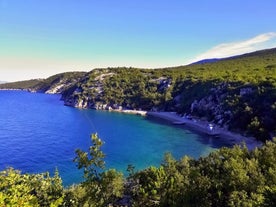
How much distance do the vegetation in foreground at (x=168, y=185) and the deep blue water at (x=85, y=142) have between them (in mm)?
17287

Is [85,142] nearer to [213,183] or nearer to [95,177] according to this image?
[95,177]

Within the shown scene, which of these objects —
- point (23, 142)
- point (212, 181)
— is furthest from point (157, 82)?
point (212, 181)

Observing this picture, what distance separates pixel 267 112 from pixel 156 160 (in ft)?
117

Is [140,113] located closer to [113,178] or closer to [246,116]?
[246,116]

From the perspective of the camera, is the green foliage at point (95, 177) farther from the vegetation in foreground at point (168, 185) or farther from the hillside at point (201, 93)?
the hillside at point (201, 93)

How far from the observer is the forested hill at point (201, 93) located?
8278 cm

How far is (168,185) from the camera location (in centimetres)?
2878

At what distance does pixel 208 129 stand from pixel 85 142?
120 feet

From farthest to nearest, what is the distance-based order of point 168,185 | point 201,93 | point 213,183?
point 201,93 → point 168,185 → point 213,183

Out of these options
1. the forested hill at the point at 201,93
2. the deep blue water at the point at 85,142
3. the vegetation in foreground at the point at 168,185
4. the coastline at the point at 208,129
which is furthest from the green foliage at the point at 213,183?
the forested hill at the point at 201,93

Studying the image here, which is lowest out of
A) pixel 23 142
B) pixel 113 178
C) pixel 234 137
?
pixel 234 137

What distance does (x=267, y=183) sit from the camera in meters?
27.0

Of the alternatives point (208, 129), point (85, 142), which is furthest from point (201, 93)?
point (85, 142)

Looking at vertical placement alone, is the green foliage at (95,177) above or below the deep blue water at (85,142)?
above
